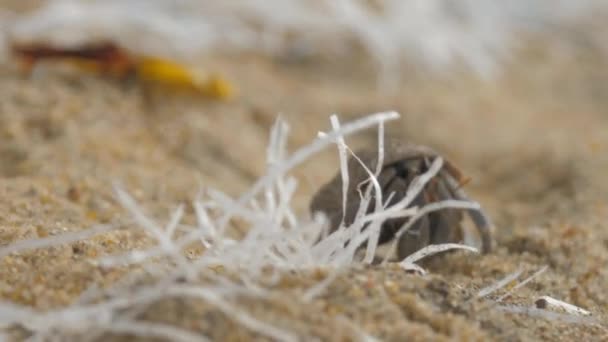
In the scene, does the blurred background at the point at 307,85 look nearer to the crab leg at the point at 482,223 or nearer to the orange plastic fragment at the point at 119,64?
the orange plastic fragment at the point at 119,64

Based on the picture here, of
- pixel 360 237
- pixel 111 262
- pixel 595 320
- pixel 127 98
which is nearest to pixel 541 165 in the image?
pixel 127 98

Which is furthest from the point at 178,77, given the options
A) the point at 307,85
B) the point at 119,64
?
the point at 307,85

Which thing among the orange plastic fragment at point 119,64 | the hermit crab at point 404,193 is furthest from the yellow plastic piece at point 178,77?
the hermit crab at point 404,193

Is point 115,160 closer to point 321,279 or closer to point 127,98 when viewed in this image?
point 127,98

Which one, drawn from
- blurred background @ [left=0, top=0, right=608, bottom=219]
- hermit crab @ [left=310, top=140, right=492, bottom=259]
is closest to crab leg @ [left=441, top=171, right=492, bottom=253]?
hermit crab @ [left=310, top=140, right=492, bottom=259]

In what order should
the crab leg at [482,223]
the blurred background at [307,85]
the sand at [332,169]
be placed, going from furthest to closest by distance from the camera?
the blurred background at [307,85]
the crab leg at [482,223]
the sand at [332,169]

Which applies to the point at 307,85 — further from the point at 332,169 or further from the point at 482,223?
the point at 482,223

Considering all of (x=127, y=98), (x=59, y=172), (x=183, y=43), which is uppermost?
(x=183, y=43)
